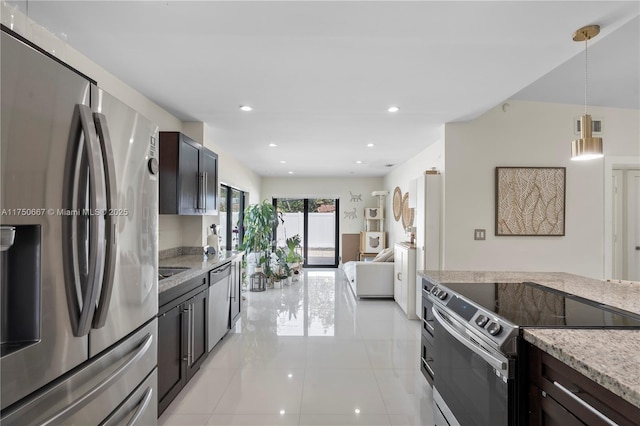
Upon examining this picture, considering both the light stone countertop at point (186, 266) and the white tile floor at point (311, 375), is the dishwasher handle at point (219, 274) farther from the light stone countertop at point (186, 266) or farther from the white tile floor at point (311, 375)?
the white tile floor at point (311, 375)

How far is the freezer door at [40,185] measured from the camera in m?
0.81

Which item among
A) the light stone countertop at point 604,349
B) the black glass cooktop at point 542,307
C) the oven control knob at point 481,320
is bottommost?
the oven control knob at point 481,320

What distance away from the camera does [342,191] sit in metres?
8.25

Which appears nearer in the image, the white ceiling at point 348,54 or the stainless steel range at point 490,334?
the stainless steel range at point 490,334

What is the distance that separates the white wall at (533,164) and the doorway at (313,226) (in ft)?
15.8

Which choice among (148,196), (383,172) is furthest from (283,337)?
(383,172)

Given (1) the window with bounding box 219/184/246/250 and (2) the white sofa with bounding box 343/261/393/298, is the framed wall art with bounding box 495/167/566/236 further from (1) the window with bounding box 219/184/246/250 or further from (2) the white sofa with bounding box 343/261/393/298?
(1) the window with bounding box 219/184/246/250

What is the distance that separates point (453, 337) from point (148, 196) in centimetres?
178

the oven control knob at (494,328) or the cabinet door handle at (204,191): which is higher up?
the cabinet door handle at (204,191)

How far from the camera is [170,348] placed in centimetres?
216

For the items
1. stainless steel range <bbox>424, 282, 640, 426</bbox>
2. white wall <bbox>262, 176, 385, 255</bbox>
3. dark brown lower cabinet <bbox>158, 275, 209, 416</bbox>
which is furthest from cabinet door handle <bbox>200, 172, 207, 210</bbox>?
white wall <bbox>262, 176, 385, 255</bbox>

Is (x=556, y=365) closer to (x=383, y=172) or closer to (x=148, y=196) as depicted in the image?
(x=148, y=196)

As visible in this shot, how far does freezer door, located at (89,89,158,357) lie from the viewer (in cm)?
112

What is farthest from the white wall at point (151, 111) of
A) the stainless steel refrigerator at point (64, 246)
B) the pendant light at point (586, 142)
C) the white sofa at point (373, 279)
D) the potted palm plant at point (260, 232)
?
the pendant light at point (586, 142)
